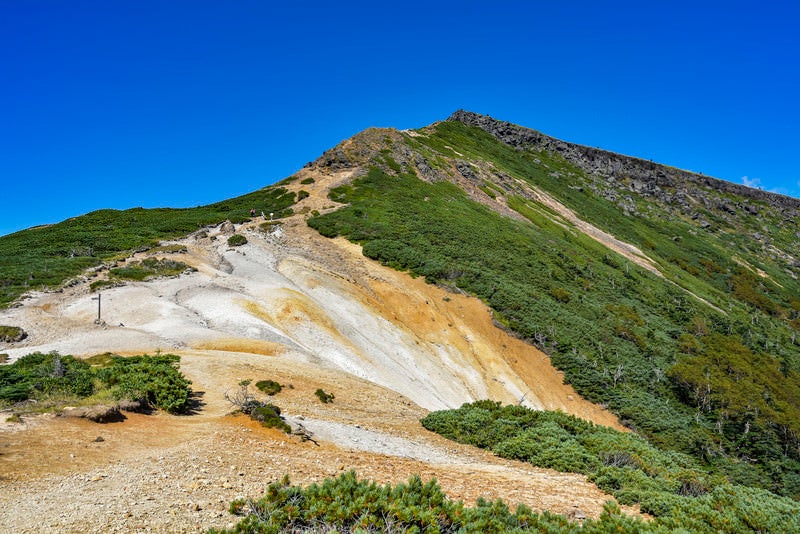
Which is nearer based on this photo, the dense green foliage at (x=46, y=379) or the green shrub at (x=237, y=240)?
the dense green foliage at (x=46, y=379)

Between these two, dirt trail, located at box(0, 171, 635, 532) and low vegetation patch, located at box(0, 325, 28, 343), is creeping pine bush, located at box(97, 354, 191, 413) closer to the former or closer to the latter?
dirt trail, located at box(0, 171, 635, 532)

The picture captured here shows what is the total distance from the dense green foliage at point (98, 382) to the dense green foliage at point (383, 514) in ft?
24.3


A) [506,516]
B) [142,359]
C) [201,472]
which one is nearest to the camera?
[506,516]

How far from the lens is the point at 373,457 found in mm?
12211

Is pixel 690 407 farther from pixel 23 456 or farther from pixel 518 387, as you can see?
pixel 23 456

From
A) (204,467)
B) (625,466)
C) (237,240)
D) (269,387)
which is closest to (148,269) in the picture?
(237,240)

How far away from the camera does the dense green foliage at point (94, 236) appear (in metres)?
32.6

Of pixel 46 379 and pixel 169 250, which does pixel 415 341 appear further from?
pixel 169 250

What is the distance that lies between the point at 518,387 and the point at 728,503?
22.8 m

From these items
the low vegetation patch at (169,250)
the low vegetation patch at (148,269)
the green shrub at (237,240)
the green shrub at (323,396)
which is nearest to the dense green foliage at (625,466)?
the green shrub at (323,396)

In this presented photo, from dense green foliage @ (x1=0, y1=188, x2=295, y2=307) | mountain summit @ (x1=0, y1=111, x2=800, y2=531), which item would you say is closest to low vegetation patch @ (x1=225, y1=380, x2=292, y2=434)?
mountain summit @ (x1=0, y1=111, x2=800, y2=531)

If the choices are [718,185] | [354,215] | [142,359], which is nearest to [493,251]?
[354,215]

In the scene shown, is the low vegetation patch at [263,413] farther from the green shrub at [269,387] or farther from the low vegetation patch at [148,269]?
the low vegetation patch at [148,269]

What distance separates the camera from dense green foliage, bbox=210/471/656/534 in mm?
7340
